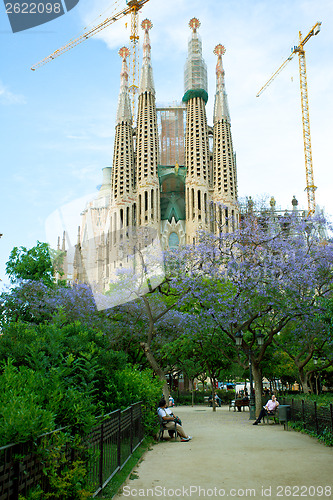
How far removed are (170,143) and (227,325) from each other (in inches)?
2474

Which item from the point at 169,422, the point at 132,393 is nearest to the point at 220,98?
the point at 169,422

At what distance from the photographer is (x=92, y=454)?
5.75 m

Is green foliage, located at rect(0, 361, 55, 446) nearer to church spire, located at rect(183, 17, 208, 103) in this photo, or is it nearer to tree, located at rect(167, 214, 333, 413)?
tree, located at rect(167, 214, 333, 413)

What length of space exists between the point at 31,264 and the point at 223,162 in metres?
43.6

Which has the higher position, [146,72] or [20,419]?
[146,72]

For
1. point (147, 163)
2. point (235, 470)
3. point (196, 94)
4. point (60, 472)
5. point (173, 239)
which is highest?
point (196, 94)

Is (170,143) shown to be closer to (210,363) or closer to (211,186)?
(211,186)

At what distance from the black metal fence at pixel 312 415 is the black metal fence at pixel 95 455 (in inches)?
174

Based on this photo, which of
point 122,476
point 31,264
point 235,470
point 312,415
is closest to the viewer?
point 122,476

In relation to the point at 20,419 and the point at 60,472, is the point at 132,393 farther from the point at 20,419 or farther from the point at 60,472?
the point at 20,419

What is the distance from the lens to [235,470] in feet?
26.4

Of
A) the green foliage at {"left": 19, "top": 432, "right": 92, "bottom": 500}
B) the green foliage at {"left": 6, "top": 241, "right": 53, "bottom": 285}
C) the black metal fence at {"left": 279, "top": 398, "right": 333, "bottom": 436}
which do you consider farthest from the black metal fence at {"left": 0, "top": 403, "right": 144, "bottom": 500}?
the green foliage at {"left": 6, "top": 241, "right": 53, "bottom": 285}

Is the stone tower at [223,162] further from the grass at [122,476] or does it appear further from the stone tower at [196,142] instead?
the grass at [122,476]

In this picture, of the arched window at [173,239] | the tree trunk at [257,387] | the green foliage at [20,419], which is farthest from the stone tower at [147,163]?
the green foliage at [20,419]
